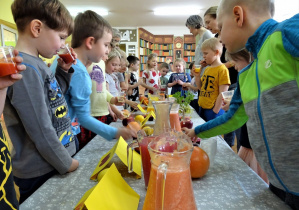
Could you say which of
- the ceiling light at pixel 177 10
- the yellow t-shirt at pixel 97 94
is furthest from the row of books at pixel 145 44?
the yellow t-shirt at pixel 97 94

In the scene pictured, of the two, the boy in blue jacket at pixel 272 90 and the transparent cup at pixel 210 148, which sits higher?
the boy in blue jacket at pixel 272 90

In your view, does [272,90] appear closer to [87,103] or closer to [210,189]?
[210,189]

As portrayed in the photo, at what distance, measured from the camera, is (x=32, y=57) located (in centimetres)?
90

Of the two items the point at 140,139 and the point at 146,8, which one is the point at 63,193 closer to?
the point at 140,139

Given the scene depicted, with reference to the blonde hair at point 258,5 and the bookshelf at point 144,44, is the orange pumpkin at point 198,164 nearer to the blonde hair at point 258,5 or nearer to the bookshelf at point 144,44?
the blonde hair at point 258,5

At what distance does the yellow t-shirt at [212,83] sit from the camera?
83.4 inches

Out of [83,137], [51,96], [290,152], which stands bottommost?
[83,137]

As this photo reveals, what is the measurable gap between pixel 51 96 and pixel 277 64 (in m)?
0.88

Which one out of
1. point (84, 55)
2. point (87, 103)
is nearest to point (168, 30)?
point (84, 55)

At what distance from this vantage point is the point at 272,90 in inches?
27.5

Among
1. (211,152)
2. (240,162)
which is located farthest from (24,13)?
(240,162)

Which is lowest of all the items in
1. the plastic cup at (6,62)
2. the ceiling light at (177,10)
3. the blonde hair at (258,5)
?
the plastic cup at (6,62)

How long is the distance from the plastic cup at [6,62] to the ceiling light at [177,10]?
730cm

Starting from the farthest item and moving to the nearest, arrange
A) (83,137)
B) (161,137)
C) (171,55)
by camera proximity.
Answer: (171,55)
(83,137)
(161,137)
